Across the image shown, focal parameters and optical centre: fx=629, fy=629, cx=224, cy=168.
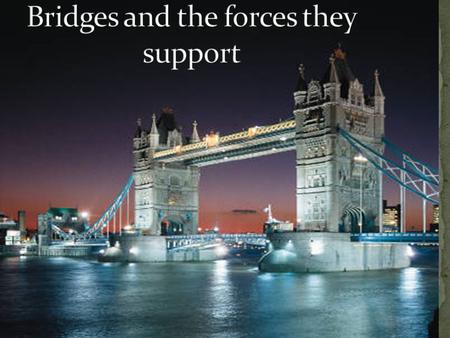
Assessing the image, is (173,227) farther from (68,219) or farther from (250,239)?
(68,219)

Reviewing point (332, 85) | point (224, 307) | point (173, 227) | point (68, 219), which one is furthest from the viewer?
point (68, 219)

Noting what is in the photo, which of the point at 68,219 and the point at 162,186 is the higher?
the point at 162,186

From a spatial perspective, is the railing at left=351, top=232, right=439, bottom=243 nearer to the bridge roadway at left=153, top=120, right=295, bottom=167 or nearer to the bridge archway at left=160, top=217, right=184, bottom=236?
the bridge roadway at left=153, top=120, right=295, bottom=167

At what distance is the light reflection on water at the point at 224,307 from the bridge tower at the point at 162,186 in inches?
1293

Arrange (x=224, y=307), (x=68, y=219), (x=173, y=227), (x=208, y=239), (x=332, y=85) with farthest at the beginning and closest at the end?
1. (x=68, y=219)
2. (x=173, y=227)
3. (x=208, y=239)
4. (x=332, y=85)
5. (x=224, y=307)

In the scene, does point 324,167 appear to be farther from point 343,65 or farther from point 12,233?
point 12,233

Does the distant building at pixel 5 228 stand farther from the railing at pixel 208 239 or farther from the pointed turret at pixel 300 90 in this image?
the pointed turret at pixel 300 90

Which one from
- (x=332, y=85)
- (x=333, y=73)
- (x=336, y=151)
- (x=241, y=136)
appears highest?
(x=333, y=73)

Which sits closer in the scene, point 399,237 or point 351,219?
point 399,237

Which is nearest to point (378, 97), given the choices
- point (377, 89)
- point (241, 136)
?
point (377, 89)

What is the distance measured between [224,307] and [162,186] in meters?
52.7

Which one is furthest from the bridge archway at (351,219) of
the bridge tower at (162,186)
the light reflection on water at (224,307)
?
the bridge tower at (162,186)

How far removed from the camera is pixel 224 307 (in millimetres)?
30781

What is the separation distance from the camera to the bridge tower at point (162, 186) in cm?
8238
